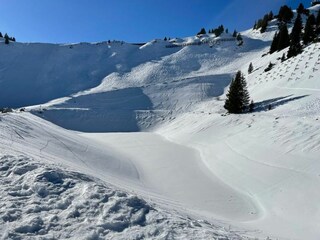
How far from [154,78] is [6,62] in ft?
158

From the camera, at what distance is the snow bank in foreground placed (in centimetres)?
716

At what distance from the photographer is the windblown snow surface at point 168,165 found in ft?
25.8

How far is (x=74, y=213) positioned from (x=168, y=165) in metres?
15.7

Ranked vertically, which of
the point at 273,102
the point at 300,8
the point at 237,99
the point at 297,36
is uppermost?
the point at 300,8

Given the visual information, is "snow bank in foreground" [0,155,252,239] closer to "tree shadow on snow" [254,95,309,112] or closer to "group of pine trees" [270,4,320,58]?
"tree shadow on snow" [254,95,309,112]

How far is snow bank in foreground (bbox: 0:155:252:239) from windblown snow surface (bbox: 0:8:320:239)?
0.10 feet

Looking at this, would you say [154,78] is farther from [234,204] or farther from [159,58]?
[234,204]

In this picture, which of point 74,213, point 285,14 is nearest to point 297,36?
point 74,213

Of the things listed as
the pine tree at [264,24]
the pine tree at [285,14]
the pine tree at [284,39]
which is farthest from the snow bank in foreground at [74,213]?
the pine tree at [285,14]

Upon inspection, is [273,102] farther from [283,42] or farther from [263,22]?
[263,22]

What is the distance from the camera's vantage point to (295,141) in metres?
21.0

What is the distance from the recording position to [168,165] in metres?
23.2

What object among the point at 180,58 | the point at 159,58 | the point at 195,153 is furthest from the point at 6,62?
the point at 195,153

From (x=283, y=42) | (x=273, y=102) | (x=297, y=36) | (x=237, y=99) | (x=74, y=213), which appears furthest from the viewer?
(x=283, y=42)
